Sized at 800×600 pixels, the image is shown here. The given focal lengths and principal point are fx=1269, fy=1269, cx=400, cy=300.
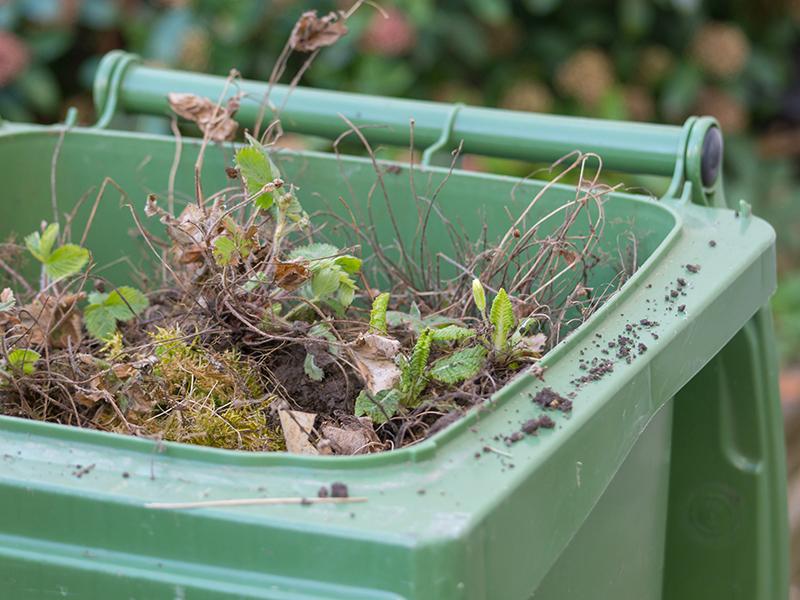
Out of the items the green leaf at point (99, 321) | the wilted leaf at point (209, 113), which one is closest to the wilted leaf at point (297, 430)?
the green leaf at point (99, 321)

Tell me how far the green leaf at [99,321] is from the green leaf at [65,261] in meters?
0.21

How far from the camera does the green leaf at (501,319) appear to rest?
125 centimetres

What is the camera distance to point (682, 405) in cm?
163

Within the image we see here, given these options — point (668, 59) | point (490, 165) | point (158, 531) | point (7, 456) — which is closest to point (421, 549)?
point (158, 531)

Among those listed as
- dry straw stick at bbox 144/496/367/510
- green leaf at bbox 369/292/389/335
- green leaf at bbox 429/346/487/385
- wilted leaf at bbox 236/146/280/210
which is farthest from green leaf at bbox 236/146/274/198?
dry straw stick at bbox 144/496/367/510

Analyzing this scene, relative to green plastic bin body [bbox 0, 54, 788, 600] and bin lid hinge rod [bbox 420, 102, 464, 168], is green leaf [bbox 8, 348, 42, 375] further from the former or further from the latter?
bin lid hinge rod [bbox 420, 102, 464, 168]

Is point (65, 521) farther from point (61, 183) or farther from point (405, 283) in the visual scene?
point (61, 183)

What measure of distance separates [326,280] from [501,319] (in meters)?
0.21

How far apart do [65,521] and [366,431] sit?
378mm

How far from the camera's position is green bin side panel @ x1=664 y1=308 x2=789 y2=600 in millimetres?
1618

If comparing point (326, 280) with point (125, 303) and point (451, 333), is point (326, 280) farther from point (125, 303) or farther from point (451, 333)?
point (125, 303)

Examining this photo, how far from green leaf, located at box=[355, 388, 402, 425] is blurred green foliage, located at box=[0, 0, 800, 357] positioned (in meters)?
1.91

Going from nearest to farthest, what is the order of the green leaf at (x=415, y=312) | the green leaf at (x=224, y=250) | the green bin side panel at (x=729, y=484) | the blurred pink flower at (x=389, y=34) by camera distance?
the green leaf at (x=224, y=250)
the green leaf at (x=415, y=312)
the green bin side panel at (x=729, y=484)
the blurred pink flower at (x=389, y=34)

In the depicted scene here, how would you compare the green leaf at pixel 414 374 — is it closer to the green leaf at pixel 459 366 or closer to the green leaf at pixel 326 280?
the green leaf at pixel 459 366
